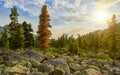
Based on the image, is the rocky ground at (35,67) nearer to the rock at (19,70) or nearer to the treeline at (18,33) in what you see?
the rock at (19,70)

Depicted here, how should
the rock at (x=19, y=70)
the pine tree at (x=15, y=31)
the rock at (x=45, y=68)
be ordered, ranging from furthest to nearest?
the pine tree at (x=15, y=31) → the rock at (x=45, y=68) → the rock at (x=19, y=70)

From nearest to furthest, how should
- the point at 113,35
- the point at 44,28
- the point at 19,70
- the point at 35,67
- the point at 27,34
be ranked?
1. the point at 19,70
2. the point at 35,67
3. the point at 113,35
4. the point at 44,28
5. the point at 27,34

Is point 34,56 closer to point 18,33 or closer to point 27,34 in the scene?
point 18,33

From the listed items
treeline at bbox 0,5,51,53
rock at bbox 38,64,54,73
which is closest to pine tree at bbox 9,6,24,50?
treeline at bbox 0,5,51,53

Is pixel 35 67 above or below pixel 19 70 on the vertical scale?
below

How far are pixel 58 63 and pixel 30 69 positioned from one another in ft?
16.4

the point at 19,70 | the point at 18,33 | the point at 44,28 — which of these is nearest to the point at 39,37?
the point at 44,28

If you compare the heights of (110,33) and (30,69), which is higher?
(110,33)

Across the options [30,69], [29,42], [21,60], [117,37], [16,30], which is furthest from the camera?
[29,42]

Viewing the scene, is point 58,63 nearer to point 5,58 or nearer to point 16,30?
point 5,58

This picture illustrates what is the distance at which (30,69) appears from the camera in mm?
26438

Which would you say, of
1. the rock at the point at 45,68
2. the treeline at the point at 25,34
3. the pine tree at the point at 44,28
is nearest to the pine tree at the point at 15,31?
the treeline at the point at 25,34

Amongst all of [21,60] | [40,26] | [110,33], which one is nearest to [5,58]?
[21,60]

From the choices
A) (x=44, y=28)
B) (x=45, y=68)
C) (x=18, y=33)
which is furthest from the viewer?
(x=18, y=33)
